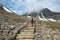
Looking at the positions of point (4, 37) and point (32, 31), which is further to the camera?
point (4, 37)

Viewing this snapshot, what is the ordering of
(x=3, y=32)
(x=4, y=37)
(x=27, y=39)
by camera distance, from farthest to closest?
(x=3, y=32) < (x=4, y=37) < (x=27, y=39)

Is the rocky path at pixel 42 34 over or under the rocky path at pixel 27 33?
under

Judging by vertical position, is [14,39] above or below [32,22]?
below

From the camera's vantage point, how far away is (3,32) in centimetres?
2147

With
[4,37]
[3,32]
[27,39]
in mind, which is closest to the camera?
[27,39]

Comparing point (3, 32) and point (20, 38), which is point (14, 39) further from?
point (3, 32)

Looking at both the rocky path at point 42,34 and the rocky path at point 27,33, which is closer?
the rocky path at point 27,33

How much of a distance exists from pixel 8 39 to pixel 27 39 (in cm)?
155

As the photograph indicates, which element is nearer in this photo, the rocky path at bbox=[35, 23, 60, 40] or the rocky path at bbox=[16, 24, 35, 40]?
the rocky path at bbox=[16, 24, 35, 40]

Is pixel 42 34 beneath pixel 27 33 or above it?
beneath

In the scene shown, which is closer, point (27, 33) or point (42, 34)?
point (27, 33)

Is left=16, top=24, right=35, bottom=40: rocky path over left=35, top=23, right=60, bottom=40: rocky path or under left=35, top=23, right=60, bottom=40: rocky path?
over

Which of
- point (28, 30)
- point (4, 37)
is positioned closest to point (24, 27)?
point (28, 30)

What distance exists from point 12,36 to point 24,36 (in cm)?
92
